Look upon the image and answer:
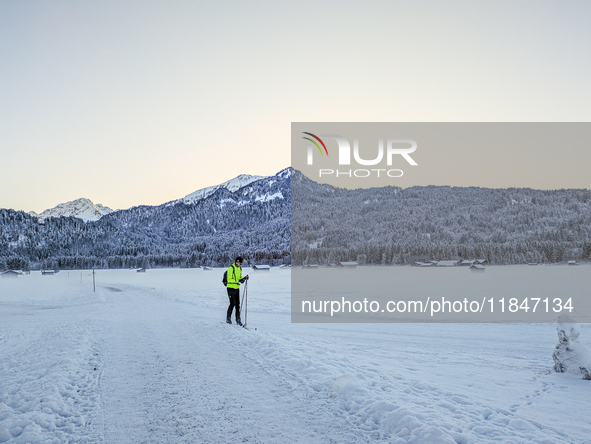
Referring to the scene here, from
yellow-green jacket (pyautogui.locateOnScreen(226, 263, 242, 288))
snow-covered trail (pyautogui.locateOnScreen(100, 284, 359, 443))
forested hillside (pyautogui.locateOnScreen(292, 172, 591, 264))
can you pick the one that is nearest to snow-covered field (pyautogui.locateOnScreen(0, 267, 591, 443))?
snow-covered trail (pyautogui.locateOnScreen(100, 284, 359, 443))

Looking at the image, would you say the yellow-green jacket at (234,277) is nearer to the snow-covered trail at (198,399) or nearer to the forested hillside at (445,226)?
the snow-covered trail at (198,399)

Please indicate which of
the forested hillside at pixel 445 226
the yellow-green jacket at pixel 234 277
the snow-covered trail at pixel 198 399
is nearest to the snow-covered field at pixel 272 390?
the snow-covered trail at pixel 198 399

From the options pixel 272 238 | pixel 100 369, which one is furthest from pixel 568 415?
pixel 272 238

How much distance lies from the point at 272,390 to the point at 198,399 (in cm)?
112

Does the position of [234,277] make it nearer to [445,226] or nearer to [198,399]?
[198,399]

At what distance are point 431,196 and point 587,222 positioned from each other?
2281 inches

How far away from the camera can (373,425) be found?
4.78 meters

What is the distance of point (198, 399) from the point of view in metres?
5.59

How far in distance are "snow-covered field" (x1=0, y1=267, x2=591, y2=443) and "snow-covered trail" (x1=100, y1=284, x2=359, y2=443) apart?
2cm

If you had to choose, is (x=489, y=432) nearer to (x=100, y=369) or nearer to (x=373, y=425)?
(x=373, y=425)

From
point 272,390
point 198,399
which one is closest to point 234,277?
point 272,390

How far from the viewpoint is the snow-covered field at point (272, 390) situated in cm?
459

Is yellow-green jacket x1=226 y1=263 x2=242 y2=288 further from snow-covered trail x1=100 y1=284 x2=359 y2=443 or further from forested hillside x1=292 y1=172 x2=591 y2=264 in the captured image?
forested hillside x1=292 y1=172 x2=591 y2=264

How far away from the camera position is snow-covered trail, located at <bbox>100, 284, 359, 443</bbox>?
4.50 m
